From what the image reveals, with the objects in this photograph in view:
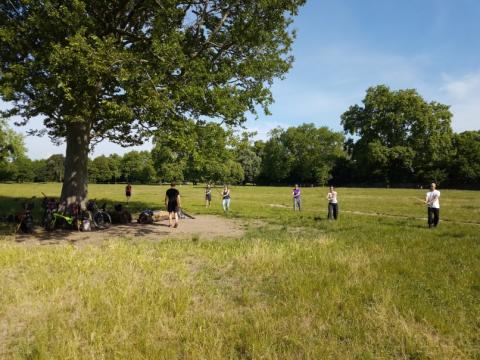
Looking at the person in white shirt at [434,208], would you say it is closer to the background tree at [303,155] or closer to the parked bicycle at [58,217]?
the parked bicycle at [58,217]

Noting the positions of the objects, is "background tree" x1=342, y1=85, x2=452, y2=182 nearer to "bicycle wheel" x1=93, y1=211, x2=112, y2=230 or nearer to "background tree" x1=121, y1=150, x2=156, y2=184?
"bicycle wheel" x1=93, y1=211, x2=112, y2=230

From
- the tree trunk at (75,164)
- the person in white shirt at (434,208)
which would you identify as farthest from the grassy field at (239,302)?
the tree trunk at (75,164)

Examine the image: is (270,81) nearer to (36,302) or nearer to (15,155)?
(36,302)

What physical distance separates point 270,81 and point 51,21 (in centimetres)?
1060

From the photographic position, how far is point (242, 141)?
16734mm

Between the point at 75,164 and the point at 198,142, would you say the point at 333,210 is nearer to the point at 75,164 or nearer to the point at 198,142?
the point at 198,142

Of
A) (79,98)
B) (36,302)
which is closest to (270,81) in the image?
(79,98)

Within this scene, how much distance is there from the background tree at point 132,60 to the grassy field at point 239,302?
547 centimetres

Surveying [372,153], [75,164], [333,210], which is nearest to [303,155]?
[372,153]

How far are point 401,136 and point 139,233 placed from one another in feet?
254

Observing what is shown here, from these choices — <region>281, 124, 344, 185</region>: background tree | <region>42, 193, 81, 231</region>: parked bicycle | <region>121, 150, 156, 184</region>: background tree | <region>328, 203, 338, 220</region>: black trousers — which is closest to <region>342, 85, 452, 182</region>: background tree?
<region>281, 124, 344, 185</region>: background tree

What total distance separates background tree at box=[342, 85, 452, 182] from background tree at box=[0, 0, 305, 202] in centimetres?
6527

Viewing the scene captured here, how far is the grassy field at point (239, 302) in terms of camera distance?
518cm

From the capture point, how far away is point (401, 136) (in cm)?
8025
